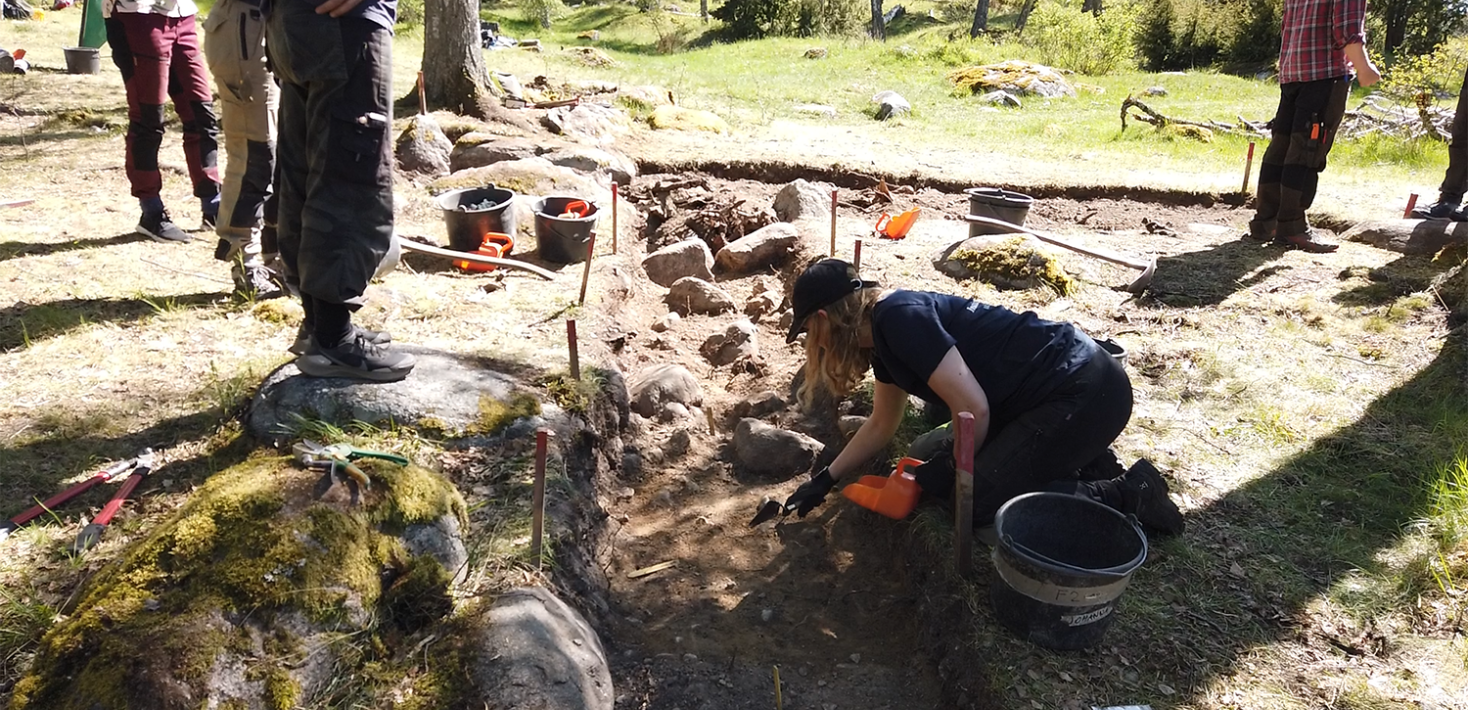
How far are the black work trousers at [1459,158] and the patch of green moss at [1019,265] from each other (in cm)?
310

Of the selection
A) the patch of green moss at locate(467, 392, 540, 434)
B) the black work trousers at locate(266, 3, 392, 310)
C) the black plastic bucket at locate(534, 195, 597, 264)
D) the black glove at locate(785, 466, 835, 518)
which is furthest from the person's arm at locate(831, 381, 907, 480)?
the black plastic bucket at locate(534, 195, 597, 264)

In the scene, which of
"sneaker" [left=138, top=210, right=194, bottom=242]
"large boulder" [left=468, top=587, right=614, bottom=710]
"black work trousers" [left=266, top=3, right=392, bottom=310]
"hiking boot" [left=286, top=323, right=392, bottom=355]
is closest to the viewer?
"large boulder" [left=468, top=587, right=614, bottom=710]

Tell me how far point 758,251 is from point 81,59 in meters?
9.40

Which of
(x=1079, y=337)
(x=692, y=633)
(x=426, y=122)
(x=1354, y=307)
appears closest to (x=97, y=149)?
(x=426, y=122)

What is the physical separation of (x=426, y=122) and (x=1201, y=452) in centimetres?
678

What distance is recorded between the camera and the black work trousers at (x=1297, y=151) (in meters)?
6.02

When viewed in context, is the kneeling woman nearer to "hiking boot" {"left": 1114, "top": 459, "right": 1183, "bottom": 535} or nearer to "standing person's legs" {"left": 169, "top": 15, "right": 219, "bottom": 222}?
"hiking boot" {"left": 1114, "top": 459, "right": 1183, "bottom": 535}

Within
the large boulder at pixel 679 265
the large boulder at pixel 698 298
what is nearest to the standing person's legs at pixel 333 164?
the large boulder at pixel 698 298

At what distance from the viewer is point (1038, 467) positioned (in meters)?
3.07

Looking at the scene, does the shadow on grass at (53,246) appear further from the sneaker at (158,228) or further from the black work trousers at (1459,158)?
the black work trousers at (1459,158)

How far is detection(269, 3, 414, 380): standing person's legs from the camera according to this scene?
2846mm

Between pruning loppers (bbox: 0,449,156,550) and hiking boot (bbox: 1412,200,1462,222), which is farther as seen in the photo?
hiking boot (bbox: 1412,200,1462,222)

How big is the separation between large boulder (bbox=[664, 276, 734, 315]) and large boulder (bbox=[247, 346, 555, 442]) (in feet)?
8.22

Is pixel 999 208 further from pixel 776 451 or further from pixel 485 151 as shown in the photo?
pixel 485 151
